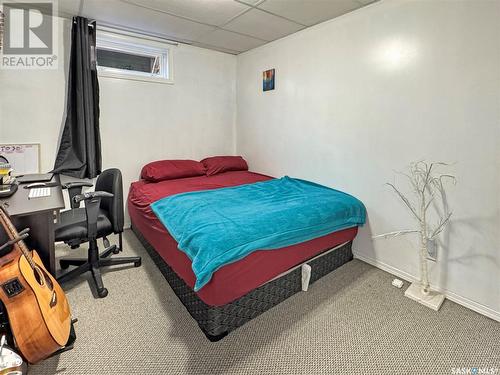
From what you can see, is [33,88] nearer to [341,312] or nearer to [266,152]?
[266,152]

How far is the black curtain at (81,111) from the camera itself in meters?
2.78

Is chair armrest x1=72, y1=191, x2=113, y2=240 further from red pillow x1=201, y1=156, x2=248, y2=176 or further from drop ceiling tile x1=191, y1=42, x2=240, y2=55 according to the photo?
drop ceiling tile x1=191, y1=42, x2=240, y2=55

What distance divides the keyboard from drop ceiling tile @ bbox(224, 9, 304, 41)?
233 cm

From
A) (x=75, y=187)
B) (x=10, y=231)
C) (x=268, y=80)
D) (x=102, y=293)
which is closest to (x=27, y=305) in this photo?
(x=10, y=231)

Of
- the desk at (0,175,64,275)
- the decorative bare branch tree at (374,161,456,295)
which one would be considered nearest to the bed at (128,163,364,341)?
the decorative bare branch tree at (374,161,456,295)

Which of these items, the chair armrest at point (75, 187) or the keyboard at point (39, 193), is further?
the chair armrest at point (75, 187)

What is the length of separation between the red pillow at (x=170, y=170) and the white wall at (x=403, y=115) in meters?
1.20

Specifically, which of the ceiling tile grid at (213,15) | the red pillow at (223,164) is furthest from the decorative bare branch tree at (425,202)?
the red pillow at (223,164)

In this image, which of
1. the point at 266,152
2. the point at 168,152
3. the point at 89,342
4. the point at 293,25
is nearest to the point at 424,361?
the point at 89,342

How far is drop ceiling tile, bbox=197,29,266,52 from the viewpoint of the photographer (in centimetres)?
323

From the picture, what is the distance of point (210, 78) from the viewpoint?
3.91 m

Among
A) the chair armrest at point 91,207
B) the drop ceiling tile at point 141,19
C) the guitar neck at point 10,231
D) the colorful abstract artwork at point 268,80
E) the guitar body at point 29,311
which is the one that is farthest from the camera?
the colorful abstract artwork at point 268,80

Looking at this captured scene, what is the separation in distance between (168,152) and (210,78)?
124 centimetres

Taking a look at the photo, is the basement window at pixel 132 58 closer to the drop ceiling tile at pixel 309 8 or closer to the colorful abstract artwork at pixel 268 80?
the colorful abstract artwork at pixel 268 80
